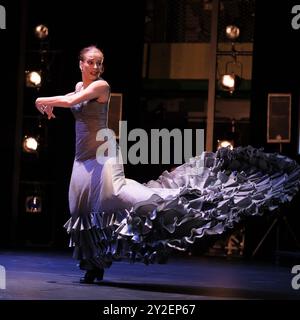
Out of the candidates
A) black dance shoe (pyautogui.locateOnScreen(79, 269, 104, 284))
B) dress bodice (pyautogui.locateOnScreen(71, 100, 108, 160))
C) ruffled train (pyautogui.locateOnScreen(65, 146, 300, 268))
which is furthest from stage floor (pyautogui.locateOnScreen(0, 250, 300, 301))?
dress bodice (pyautogui.locateOnScreen(71, 100, 108, 160))

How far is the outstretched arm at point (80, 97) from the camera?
4922mm

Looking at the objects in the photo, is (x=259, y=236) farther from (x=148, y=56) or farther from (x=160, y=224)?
(x=160, y=224)

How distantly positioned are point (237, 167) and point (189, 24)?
416 centimetres

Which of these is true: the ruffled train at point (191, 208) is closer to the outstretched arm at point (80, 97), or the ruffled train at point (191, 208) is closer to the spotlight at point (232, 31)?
the outstretched arm at point (80, 97)

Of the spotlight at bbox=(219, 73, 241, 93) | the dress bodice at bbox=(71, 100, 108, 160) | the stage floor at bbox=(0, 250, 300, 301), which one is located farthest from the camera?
the spotlight at bbox=(219, 73, 241, 93)

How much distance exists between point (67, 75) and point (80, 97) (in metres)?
3.74

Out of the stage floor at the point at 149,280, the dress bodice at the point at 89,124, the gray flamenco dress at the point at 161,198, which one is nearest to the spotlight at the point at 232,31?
the stage floor at the point at 149,280

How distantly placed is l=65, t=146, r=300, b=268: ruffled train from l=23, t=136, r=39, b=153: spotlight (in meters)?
3.59

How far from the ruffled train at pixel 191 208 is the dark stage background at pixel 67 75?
3162mm

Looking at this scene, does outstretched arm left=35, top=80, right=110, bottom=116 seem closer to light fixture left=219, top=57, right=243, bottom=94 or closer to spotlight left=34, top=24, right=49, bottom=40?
light fixture left=219, top=57, right=243, bottom=94

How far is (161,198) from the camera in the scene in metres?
4.85

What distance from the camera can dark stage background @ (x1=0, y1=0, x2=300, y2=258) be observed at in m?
8.26

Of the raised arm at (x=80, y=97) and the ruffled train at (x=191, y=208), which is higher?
the raised arm at (x=80, y=97)
